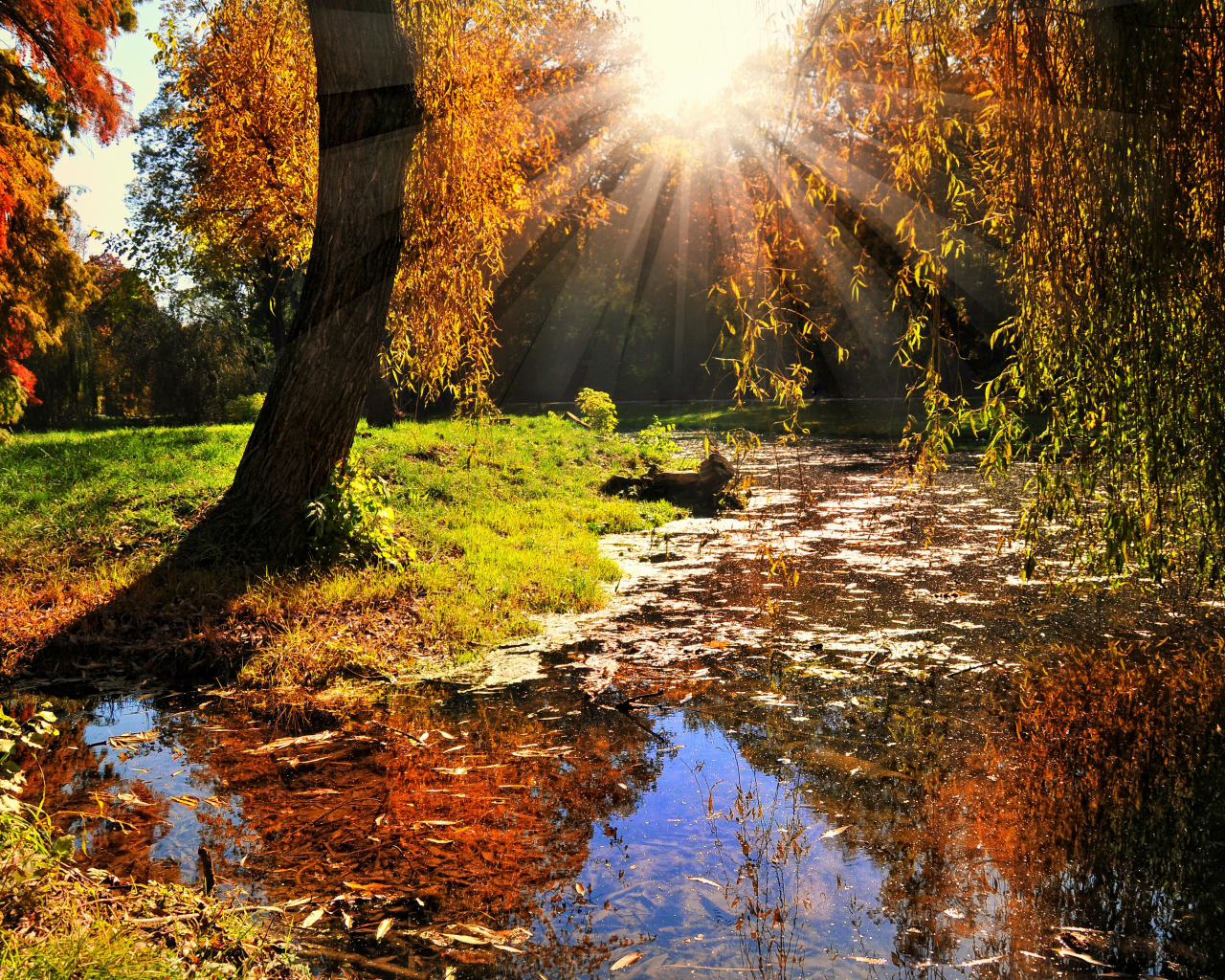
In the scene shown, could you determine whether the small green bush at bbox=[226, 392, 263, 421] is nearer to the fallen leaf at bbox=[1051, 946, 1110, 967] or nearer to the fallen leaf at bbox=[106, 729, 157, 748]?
the fallen leaf at bbox=[106, 729, 157, 748]

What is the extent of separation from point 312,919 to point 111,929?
67 centimetres

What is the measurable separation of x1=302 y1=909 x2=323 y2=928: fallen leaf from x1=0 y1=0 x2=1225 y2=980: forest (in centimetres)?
1

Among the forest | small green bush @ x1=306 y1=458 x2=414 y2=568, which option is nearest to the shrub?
the forest

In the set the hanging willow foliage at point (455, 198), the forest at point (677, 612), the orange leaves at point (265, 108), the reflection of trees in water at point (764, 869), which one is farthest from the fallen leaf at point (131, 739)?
the orange leaves at point (265, 108)

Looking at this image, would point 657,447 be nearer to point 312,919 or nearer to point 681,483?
point 681,483

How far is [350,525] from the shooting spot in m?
7.49

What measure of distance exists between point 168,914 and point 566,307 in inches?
1684

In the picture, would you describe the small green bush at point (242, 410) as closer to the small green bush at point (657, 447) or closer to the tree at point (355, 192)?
the small green bush at point (657, 447)

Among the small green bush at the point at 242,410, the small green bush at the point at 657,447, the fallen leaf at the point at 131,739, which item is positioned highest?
the small green bush at the point at 242,410

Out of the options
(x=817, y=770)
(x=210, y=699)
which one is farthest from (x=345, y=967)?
(x=210, y=699)

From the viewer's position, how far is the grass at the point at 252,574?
5.96 m

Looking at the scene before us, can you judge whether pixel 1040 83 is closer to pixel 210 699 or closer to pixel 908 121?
pixel 908 121

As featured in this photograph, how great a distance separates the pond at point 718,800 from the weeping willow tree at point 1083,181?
129cm

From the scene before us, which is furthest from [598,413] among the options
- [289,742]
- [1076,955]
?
[1076,955]
